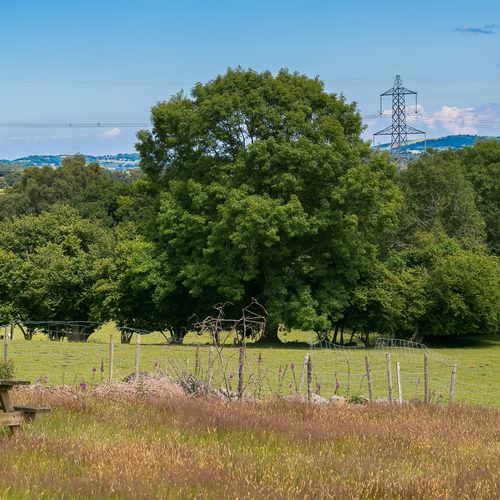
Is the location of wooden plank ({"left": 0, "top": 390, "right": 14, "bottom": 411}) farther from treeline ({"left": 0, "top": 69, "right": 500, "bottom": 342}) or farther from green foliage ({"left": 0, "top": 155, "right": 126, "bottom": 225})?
green foliage ({"left": 0, "top": 155, "right": 126, "bottom": 225})

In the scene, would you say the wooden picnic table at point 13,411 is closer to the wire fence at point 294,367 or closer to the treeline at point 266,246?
the wire fence at point 294,367

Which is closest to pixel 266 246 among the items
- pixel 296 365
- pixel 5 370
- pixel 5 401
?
pixel 296 365

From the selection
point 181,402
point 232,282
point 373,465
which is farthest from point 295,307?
point 373,465

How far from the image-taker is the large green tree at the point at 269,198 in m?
41.0

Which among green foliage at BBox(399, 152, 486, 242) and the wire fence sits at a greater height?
green foliage at BBox(399, 152, 486, 242)

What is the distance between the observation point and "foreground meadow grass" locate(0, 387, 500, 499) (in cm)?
704

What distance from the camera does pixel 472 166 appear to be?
6962 cm

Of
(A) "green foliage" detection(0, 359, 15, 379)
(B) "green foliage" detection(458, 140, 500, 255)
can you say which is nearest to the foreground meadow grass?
(A) "green foliage" detection(0, 359, 15, 379)

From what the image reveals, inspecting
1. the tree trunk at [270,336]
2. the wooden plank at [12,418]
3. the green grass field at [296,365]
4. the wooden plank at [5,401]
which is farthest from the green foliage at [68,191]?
the wooden plank at [12,418]

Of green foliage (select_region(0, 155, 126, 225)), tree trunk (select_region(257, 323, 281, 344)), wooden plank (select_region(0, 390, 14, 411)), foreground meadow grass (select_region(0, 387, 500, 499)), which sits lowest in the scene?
tree trunk (select_region(257, 323, 281, 344))

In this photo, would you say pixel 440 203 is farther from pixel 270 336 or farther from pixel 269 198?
pixel 269 198

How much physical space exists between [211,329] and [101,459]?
10196 millimetres

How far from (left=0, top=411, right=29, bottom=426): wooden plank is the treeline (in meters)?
28.8

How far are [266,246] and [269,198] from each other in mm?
2691
